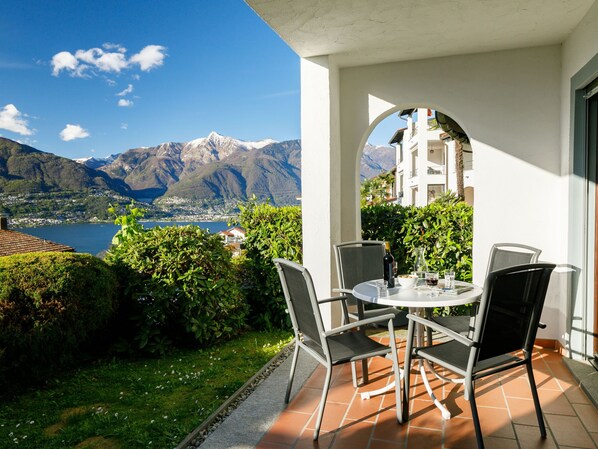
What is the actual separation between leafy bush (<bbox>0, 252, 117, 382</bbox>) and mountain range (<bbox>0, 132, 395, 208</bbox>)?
224cm

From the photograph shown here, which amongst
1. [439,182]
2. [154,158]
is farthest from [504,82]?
[154,158]

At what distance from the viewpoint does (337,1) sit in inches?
121

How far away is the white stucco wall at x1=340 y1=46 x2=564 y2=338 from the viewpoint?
4.12 metres

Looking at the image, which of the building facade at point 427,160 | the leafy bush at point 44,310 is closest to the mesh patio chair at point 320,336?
the leafy bush at point 44,310

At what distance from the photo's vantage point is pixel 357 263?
12.6 feet

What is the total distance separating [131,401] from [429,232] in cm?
338

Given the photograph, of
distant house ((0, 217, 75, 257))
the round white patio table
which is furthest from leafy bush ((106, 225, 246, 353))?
distant house ((0, 217, 75, 257))

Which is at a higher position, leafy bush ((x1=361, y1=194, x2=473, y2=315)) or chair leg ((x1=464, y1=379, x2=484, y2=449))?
leafy bush ((x1=361, y1=194, x2=473, y2=315))

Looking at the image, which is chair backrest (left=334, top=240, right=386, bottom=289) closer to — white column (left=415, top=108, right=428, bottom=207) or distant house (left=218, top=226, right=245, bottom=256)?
distant house (left=218, top=226, right=245, bottom=256)

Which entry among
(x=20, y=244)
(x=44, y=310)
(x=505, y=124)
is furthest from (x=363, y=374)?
(x=20, y=244)

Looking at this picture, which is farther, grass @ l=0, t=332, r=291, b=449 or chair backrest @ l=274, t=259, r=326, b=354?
grass @ l=0, t=332, r=291, b=449

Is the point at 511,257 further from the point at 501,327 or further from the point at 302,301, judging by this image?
the point at 302,301

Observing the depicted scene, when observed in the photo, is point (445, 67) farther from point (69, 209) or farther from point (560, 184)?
point (69, 209)

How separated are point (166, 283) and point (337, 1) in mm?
2912
